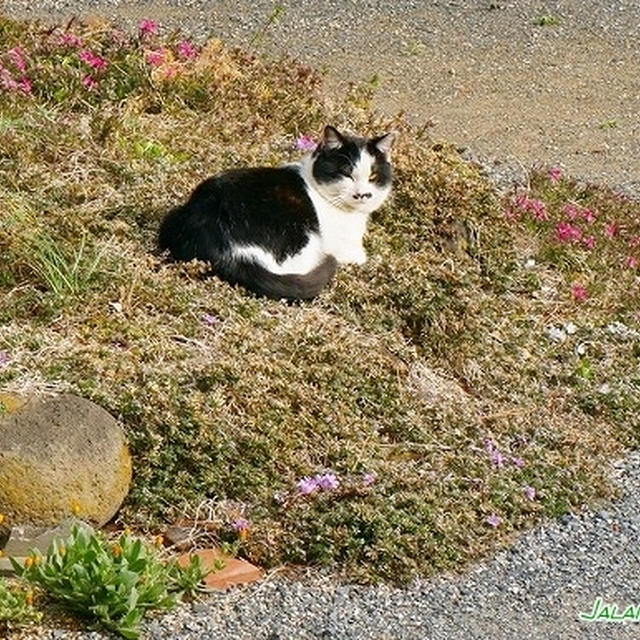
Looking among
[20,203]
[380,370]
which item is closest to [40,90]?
[20,203]

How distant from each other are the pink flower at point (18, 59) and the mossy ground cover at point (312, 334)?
2 cm

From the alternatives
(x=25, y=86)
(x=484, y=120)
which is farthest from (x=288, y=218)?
(x=484, y=120)

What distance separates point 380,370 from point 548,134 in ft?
19.6

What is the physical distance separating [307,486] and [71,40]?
4.63 meters

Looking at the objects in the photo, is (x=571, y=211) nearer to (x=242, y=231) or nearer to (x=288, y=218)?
(x=288, y=218)

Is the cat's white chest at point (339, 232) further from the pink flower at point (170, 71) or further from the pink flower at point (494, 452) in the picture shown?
the pink flower at point (170, 71)

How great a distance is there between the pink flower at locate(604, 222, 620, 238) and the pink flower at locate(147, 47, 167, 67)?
112 inches

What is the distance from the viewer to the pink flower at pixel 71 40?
9383mm

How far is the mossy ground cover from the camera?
5.67 meters

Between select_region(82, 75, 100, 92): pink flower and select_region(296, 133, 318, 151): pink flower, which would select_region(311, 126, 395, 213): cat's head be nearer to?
select_region(296, 133, 318, 151): pink flower

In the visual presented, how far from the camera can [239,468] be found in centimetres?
570

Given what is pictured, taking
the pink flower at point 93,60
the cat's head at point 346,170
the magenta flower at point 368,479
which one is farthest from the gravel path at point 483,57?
the magenta flower at point 368,479

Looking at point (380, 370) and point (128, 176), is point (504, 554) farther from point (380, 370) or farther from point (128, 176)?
point (128, 176)

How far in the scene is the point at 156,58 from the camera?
9.34 meters
